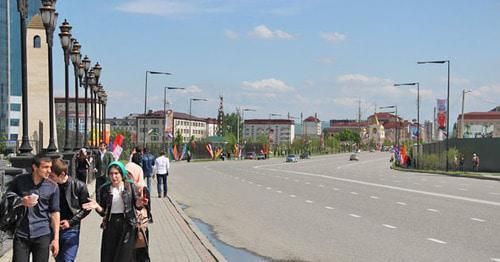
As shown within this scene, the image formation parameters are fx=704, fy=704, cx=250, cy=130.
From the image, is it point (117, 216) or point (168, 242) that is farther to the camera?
point (168, 242)

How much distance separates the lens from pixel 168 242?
1316 cm

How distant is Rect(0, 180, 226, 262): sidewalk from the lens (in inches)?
440

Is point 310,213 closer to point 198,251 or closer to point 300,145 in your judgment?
point 198,251

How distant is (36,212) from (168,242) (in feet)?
20.1

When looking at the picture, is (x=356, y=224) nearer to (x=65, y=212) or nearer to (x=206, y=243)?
(x=206, y=243)

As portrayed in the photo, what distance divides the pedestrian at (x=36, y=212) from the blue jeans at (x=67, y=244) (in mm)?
505

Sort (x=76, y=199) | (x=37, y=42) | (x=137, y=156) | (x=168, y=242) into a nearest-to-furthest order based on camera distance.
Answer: (x=76, y=199) → (x=168, y=242) → (x=137, y=156) → (x=37, y=42)

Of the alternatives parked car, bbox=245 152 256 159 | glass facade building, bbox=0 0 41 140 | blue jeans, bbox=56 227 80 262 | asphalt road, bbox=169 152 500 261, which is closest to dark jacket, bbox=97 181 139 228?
blue jeans, bbox=56 227 80 262

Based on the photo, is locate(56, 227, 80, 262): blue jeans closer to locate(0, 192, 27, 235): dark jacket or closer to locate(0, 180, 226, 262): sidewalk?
locate(0, 192, 27, 235): dark jacket

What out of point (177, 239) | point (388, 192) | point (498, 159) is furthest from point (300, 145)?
point (177, 239)

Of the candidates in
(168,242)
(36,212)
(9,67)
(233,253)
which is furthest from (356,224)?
(9,67)

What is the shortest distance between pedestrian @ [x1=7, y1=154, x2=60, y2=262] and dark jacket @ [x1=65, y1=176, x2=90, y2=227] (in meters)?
0.47

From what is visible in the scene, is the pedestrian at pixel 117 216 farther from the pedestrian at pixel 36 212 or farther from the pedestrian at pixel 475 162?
the pedestrian at pixel 475 162

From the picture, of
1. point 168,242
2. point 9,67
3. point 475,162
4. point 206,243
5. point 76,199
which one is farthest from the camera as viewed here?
point 9,67
